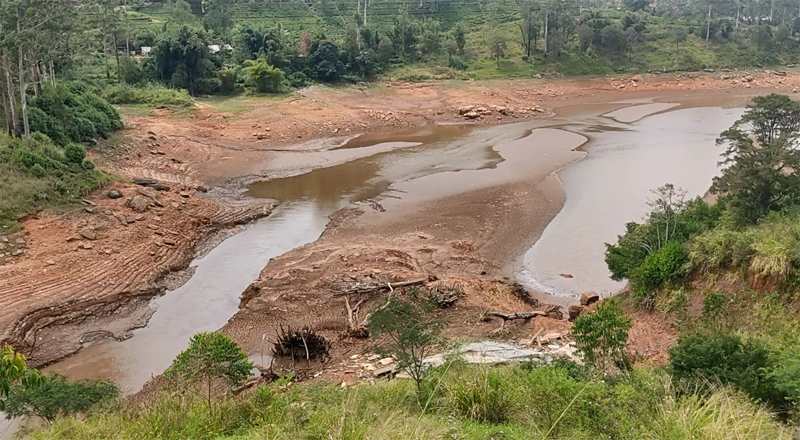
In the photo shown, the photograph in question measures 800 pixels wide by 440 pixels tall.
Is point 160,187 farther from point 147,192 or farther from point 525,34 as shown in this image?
point 525,34

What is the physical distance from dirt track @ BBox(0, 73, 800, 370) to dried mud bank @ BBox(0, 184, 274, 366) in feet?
0.14

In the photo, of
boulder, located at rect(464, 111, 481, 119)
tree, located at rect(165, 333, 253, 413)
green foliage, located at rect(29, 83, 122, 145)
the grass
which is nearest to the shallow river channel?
boulder, located at rect(464, 111, 481, 119)

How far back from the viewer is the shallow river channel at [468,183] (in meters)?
17.2

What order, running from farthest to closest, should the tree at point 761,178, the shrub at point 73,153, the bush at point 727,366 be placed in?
the shrub at point 73,153 → the tree at point 761,178 → the bush at point 727,366

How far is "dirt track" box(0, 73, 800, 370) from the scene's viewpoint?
17.0m

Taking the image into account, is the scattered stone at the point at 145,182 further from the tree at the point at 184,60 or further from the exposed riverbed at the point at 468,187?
the tree at the point at 184,60

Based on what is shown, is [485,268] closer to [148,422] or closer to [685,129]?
[148,422]

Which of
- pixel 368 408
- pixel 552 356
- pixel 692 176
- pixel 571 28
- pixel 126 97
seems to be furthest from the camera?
pixel 571 28

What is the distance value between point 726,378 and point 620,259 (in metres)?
8.33

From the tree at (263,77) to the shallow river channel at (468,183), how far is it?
10.9 metres

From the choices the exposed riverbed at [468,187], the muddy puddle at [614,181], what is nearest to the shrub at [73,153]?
the exposed riverbed at [468,187]

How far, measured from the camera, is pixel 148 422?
866cm

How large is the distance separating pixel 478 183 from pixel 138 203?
48.1 feet

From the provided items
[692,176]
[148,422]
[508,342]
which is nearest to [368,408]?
[148,422]
